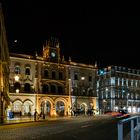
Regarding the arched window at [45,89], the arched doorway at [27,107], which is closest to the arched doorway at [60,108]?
the arched window at [45,89]

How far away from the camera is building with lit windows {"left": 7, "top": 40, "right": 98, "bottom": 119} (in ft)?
231

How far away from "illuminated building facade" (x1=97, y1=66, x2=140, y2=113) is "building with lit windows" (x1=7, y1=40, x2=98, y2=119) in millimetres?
23781

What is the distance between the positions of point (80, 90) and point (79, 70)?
18.3 feet

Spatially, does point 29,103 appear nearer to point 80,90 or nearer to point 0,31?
point 80,90

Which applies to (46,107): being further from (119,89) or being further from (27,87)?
(119,89)

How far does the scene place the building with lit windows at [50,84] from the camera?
70375mm

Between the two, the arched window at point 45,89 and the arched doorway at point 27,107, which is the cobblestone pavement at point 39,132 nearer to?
the arched doorway at point 27,107

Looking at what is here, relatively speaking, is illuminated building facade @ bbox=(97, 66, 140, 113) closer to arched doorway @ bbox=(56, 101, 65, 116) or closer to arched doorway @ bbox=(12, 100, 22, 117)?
arched doorway @ bbox=(56, 101, 65, 116)

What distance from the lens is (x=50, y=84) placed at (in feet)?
253

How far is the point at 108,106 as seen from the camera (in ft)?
361

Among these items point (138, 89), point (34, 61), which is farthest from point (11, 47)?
point (138, 89)

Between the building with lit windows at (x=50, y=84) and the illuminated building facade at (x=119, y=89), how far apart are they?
78.0 ft

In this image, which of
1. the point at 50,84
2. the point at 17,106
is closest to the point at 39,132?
the point at 17,106

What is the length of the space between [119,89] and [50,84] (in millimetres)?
39936
